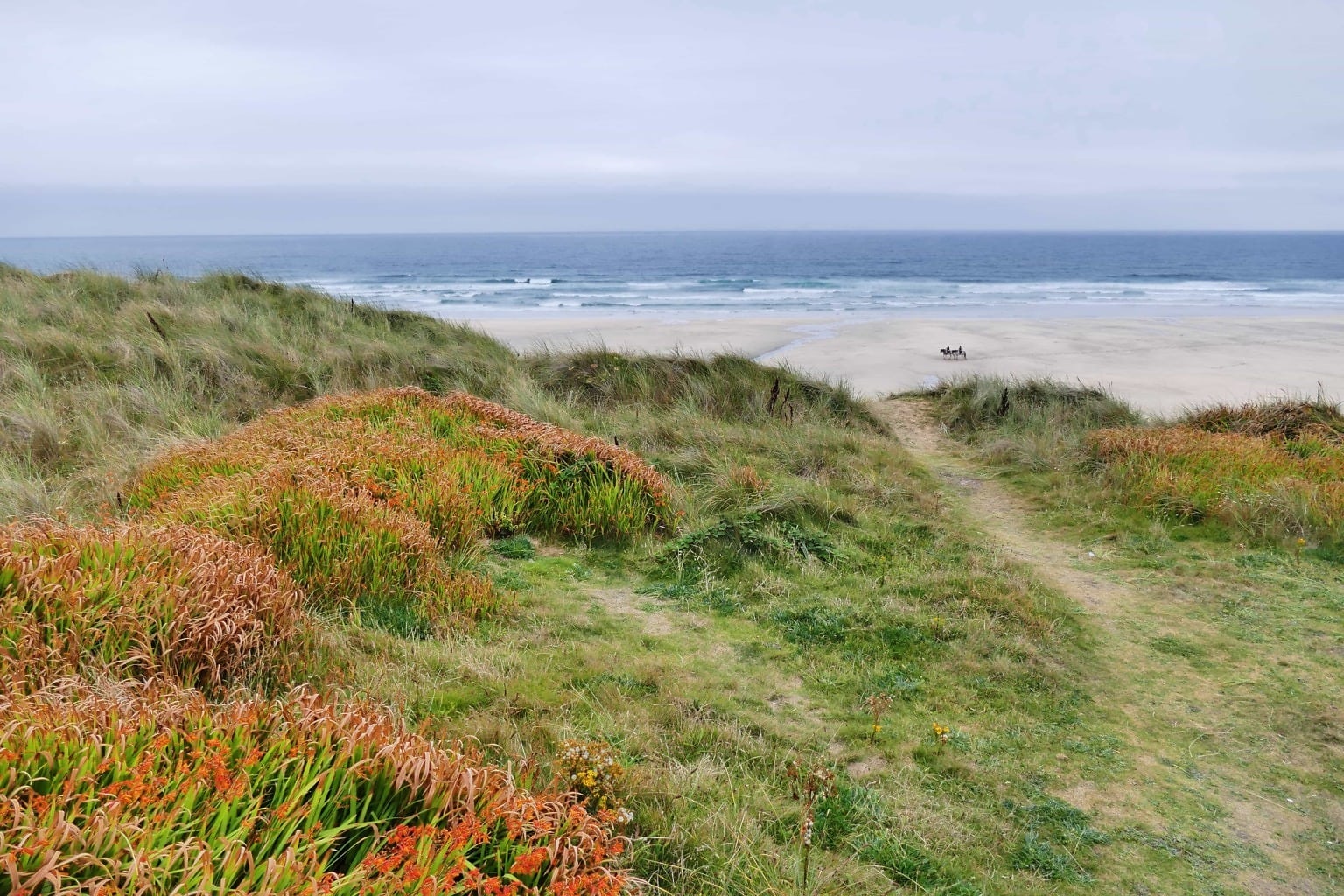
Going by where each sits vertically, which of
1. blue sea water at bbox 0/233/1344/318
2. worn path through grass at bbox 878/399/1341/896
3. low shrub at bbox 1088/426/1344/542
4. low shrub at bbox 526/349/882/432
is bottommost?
worn path through grass at bbox 878/399/1341/896

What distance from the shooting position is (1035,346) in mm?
27172

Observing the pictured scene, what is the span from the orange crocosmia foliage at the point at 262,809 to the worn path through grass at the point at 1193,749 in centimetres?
267

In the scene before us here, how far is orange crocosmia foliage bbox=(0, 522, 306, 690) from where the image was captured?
3354 mm

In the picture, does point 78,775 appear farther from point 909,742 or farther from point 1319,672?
point 1319,672

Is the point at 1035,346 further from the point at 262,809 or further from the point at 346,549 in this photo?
the point at 262,809

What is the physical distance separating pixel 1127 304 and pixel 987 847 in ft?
157

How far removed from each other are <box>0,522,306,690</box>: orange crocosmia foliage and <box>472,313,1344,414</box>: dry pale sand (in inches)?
440

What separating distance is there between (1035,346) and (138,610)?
91.5ft

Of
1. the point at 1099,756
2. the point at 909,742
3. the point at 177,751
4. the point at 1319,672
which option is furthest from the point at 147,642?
the point at 1319,672

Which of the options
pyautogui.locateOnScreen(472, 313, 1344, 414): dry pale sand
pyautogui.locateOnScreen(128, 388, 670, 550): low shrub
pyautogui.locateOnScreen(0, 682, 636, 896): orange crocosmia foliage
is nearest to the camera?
pyautogui.locateOnScreen(0, 682, 636, 896): orange crocosmia foliage

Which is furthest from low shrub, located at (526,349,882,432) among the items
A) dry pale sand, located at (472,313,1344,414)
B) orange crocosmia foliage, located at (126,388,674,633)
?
orange crocosmia foliage, located at (126,388,674,633)

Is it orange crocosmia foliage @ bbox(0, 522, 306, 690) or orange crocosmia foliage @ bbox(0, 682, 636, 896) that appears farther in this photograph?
orange crocosmia foliage @ bbox(0, 522, 306, 690)

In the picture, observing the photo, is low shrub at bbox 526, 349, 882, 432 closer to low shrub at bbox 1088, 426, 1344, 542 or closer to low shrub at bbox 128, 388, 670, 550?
low shrub at bbox 1088, 426, 1344, 542

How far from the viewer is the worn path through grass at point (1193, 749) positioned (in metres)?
3.67
